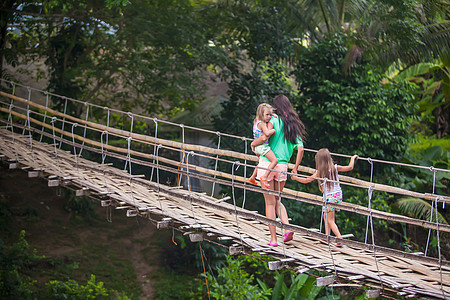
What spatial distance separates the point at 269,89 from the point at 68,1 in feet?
7.99

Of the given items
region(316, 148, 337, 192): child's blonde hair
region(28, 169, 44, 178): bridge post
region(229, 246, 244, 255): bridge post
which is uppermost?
region(316, 148, 337, 192): child's blonde hair

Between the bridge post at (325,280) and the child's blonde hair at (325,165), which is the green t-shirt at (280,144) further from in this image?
the bridge post at (325,280)

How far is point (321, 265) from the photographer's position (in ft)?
8.06

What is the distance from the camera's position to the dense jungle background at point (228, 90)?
5.46 m

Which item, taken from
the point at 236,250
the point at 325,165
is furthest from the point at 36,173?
the point at 325,165

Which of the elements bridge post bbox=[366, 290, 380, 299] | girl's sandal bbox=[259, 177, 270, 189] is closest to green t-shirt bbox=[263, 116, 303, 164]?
girl's sandal bbox=[259, 177, 270, 189]

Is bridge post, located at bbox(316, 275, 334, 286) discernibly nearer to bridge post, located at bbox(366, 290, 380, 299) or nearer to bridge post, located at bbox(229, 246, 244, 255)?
bridge post, located at bbox(366, 290, 380, 299)

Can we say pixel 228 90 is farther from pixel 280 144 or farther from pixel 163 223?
pixel 280 144

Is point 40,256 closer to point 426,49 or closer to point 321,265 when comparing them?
point 321,265

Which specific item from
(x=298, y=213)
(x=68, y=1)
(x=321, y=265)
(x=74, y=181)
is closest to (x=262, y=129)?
(x=321, y=265)

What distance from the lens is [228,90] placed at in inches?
240

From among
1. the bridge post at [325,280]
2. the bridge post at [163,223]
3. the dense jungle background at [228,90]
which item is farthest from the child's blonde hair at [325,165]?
the dense jungle background at [228,90]

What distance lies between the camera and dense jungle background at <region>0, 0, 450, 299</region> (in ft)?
17.9

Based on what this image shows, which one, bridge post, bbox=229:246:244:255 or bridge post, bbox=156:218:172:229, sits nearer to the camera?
bridge post, bbox=229:246:244:255
